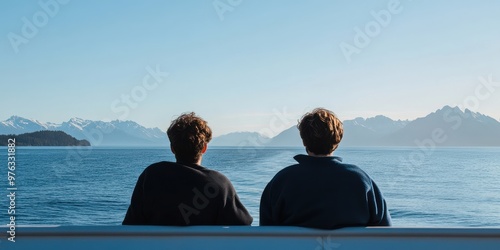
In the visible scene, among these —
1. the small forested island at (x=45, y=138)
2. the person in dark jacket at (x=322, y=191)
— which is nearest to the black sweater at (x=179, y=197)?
the person in dark jacket at (x=322, y=191)

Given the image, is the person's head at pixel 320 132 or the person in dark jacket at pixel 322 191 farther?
the person's head at pixel 320 132

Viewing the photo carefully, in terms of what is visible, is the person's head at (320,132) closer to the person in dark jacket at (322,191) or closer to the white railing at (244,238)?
the person in dark jacket at (322,191)

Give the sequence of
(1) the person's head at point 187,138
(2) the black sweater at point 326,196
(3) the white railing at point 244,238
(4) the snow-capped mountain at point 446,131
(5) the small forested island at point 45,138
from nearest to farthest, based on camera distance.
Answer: (3) the white railing at point 244,238 < (2) the black sweater at point 326,196 < (1) the person's head at point 187,138 < (5) the small forested island at point 45,138 < (4) the snow-capped mountain at point 446,131

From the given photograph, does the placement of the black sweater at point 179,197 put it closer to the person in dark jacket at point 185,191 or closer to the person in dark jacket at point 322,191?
the person in dark jacket at point 185,191

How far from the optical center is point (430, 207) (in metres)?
19.0

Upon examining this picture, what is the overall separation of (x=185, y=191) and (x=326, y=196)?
651mm

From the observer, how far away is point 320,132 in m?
2.44

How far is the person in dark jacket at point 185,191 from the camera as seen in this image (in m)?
2.44

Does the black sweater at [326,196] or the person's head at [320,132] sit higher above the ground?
the person's head at [320,132]

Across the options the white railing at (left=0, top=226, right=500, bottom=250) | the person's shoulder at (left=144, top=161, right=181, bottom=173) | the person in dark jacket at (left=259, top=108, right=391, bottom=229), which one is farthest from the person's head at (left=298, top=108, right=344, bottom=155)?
the person's shoulder at (left=144, top=161, right=181, bottom=173)

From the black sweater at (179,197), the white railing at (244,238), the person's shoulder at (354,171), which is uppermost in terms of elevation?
the person's shoulder at (354,171)

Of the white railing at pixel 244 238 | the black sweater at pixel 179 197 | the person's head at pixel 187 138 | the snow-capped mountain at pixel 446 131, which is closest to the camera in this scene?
the white railing at pixel 244 238

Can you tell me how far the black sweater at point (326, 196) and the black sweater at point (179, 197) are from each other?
0.28m

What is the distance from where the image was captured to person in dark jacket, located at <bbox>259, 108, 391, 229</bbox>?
7.50ft
